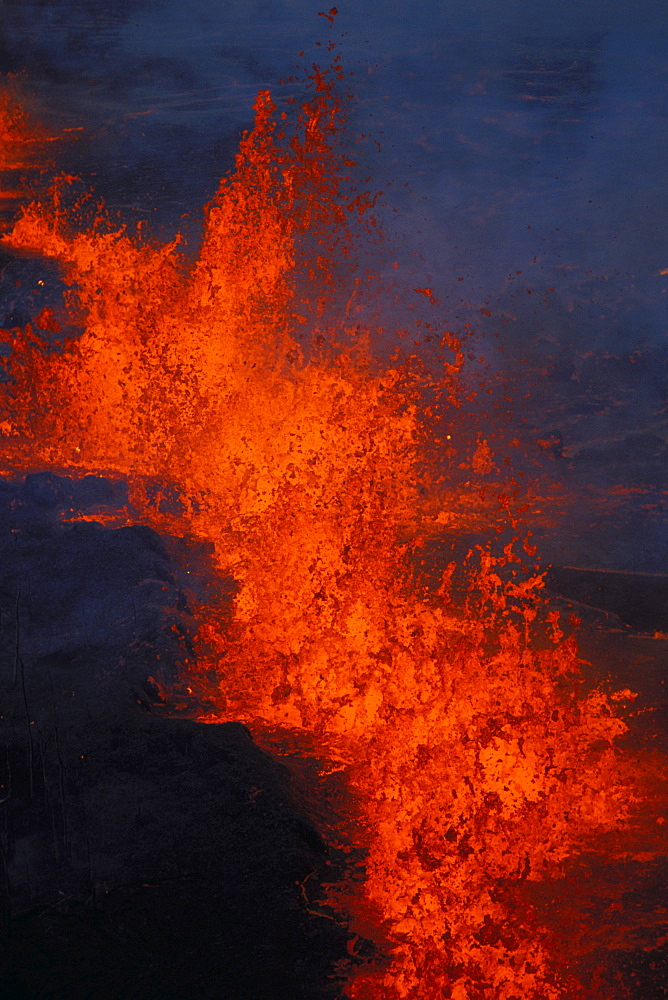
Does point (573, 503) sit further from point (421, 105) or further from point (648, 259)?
point (421, 105)

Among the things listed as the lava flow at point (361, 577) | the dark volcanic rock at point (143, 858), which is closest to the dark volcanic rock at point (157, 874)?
the dark volcanic rock at point (143, 858)

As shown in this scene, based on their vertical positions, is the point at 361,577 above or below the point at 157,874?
below

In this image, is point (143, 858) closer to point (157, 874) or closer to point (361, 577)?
point (157, 874)

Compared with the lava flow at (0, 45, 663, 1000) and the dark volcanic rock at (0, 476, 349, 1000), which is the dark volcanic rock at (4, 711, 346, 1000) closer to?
the dark volcanic rock at (0, 476, 349, 1000)

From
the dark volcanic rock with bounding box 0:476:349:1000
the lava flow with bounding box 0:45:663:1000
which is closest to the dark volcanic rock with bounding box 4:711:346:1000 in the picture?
the dark volcanic rock with bounding box 0:476:349:1000

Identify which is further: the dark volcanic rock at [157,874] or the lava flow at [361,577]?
the lava flow at [361,577]

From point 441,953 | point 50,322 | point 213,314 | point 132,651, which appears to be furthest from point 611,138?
point 441,953

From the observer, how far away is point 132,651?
434 centimetres

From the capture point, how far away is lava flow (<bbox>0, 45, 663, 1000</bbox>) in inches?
125

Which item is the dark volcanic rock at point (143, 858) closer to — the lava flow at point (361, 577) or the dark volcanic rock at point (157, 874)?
the dark volcanic rock at point (157, 874)

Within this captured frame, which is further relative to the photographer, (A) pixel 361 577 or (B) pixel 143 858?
(A) pixel 361 577

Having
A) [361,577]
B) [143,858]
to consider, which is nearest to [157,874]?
[143,858]

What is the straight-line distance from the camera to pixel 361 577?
5320 mm

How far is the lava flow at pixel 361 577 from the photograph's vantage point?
318cm
